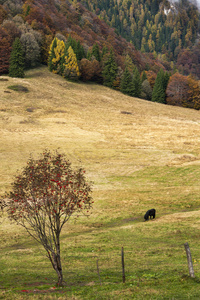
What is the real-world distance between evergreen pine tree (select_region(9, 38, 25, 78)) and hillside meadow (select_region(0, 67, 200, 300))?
184 inches

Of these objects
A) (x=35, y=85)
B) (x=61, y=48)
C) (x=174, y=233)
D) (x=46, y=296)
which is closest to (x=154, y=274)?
(x=46, y=296)

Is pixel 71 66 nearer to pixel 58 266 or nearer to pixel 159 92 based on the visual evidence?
pixel 159 92

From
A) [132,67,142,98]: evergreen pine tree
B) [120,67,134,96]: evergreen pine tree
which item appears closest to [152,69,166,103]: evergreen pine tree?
[132,67,142,98]: evergreen pine tree

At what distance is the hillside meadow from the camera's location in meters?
15.6

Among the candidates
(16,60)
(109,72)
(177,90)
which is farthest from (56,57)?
(177,90)

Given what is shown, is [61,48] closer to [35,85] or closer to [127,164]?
[35,85]

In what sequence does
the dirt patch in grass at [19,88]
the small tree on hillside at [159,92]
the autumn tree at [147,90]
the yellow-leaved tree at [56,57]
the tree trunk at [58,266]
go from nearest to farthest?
the tree trunk at [58,266] < the dirt patch in grass at [19,88] < the yellow-leaved tree at [56,57] < the small tree on hillside at [159,92] < the autumn tree at [147,90]

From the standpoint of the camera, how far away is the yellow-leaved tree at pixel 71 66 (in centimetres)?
12462

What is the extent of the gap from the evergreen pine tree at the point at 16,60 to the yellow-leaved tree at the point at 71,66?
61.5 feet

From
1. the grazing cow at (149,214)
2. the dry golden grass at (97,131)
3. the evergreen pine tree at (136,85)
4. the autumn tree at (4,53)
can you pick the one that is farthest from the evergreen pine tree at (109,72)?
the grazing cow at (149,214)

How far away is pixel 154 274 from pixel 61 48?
126528 millimetres

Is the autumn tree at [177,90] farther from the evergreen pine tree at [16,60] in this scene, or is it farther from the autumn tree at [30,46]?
the evergreen pine tree at [16,60]

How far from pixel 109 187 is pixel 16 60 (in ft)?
293

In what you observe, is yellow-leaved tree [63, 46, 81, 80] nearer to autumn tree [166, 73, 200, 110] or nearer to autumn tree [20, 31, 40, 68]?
autumn tree [20, 31, 40, 68]
